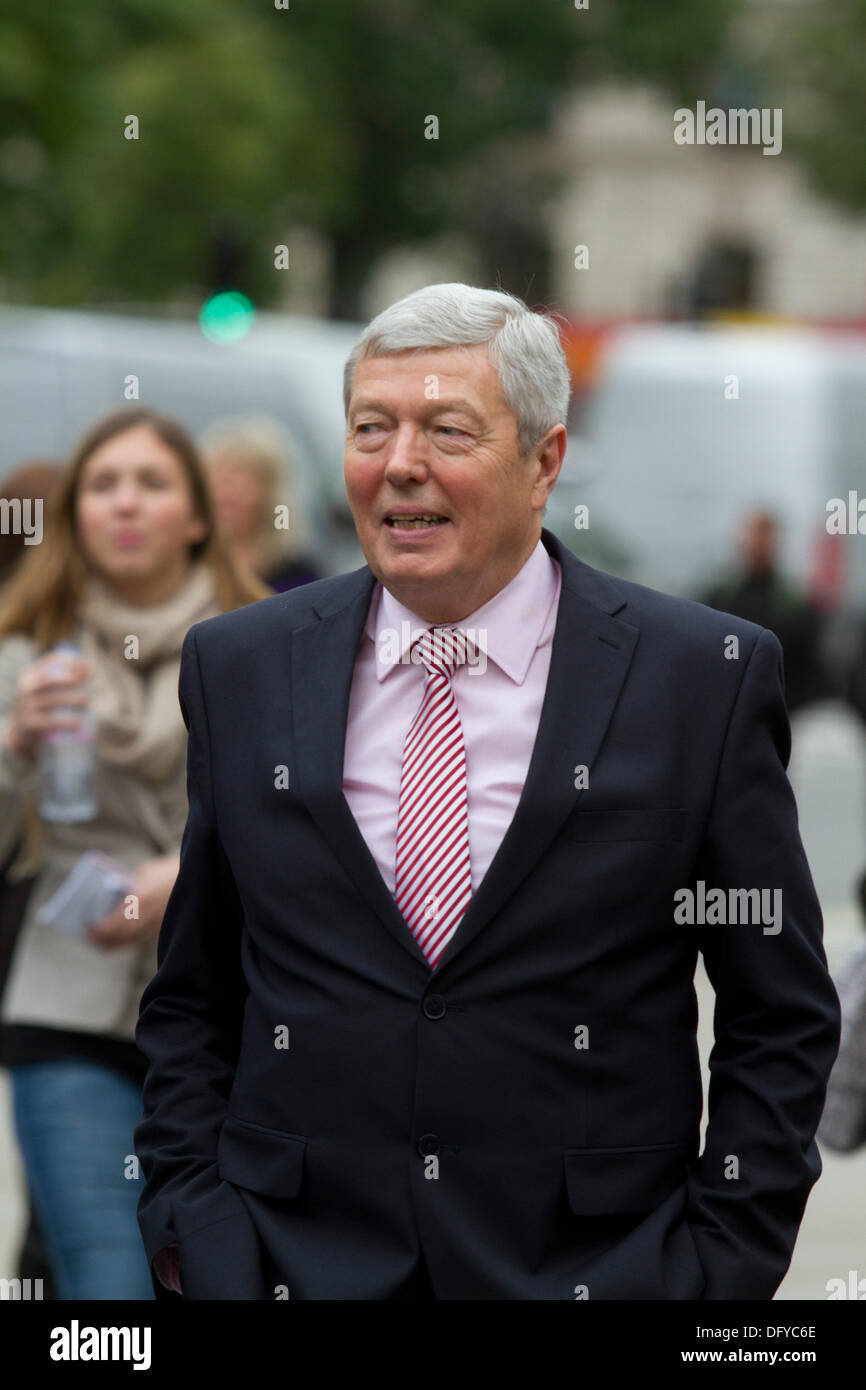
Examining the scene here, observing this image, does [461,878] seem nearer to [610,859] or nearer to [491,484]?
[610,859]

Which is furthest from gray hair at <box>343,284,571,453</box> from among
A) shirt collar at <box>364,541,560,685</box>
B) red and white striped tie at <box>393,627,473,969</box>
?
red and white striped tie at <box>393,627,473,969</box>

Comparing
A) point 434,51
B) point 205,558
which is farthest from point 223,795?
point 434,51

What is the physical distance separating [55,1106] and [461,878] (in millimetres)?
1496

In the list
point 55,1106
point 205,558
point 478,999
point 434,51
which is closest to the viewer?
point 478,999

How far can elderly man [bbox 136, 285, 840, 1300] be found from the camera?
3080 mm

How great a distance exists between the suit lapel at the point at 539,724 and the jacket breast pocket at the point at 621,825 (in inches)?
1.0

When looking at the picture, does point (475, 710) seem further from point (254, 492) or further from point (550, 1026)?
point (254, 492)

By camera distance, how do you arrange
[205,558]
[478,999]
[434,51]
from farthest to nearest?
[434,51]
[205,558]
[478,999]

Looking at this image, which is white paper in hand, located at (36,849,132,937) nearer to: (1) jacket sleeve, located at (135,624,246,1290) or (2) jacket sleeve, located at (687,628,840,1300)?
(1) jacket sleeve, located at (135,624,246,1290)

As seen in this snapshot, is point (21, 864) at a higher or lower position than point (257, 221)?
lower

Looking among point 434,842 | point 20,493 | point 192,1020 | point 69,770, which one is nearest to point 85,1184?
point 69,770

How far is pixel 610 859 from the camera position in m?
3.09

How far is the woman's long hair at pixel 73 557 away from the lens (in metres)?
4.82

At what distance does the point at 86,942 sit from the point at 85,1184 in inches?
18.6
